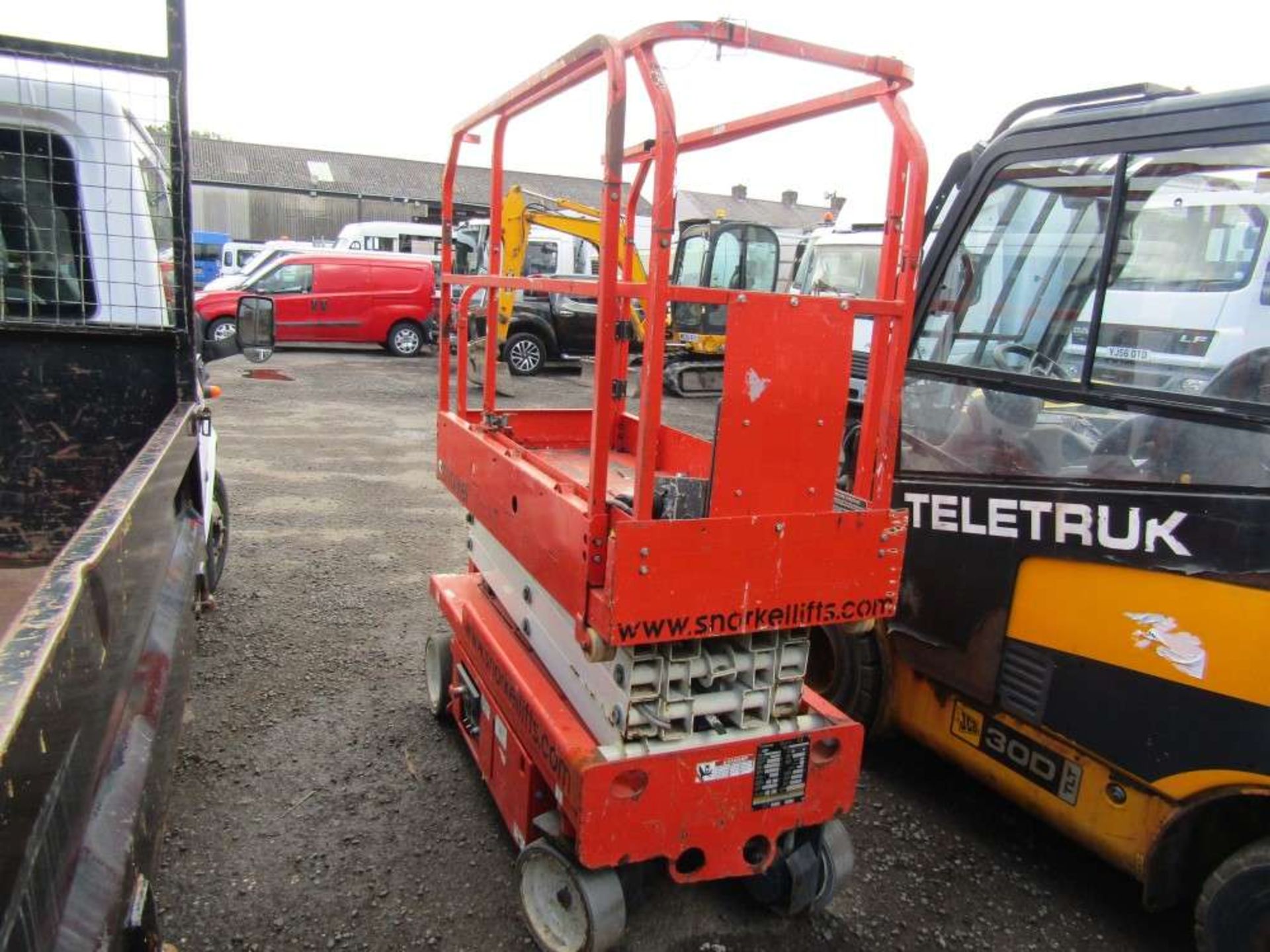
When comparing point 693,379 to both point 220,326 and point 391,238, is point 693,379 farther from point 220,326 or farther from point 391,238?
point 391,238

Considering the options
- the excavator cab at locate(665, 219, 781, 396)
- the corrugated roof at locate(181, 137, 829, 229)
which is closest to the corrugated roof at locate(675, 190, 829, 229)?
the corrugated roof at locate(181, 137, 829, 229)

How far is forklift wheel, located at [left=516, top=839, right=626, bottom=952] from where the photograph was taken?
7.43 feet

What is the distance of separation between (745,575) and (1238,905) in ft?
4.87

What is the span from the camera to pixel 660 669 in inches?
84.1

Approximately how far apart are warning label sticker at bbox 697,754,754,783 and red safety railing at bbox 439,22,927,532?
0.68 metres

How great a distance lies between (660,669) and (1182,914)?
1.98 m

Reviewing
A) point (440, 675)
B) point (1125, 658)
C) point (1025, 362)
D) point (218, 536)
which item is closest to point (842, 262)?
point (218, 536)

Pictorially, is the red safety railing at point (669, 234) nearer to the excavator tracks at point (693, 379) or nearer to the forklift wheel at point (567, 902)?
the forklift wheel at point (567, 902)

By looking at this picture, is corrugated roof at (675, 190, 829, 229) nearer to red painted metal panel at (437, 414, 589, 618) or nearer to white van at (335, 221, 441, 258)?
white van at (335, 221, 441, 258)

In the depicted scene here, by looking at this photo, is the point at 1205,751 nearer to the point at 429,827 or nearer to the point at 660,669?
the point at 660,669

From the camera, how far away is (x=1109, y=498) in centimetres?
241

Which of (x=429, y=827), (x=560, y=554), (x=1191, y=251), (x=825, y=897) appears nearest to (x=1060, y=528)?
(x=1191, y=251)

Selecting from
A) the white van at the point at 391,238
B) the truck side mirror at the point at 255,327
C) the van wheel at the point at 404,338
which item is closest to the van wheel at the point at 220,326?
the van wheel at the point at 404,338

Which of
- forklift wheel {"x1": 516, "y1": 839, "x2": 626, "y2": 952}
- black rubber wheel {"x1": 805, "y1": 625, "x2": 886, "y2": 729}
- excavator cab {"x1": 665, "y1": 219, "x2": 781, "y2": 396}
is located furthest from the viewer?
excavator cab {"x1": 665, "y1": 219, "x2": 781, "y2": 396}
